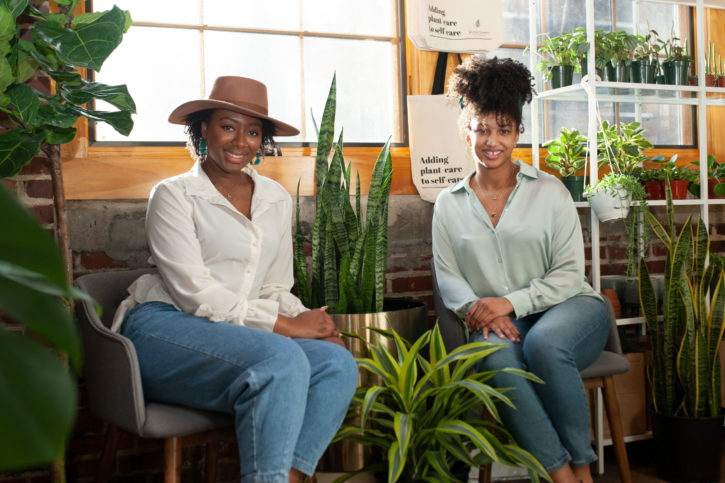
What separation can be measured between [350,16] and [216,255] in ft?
4.75

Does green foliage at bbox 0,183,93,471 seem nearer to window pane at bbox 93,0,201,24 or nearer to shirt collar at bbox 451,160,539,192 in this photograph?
shirt collar at bbox 451,160,539,192

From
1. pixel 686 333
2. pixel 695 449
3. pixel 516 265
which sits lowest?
pixel 695 449

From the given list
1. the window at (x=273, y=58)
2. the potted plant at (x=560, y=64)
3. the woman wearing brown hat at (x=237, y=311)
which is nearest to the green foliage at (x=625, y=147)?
the potted plant at (x=560, y=64)

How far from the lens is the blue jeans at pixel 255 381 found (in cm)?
167

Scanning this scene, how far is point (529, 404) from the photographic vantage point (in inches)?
80.8

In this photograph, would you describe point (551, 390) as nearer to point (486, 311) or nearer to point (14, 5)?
point (486, 311)

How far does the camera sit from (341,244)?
99.3 inches

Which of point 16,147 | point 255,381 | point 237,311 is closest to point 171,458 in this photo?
point 255,381

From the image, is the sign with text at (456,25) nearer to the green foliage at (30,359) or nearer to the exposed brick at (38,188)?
the exposed brick at (38,188)

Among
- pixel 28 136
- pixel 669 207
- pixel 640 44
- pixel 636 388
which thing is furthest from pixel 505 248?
pixel 28 136

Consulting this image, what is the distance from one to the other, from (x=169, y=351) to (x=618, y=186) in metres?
1.83

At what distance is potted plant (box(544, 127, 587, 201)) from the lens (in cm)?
295

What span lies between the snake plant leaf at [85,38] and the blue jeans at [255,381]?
74cm

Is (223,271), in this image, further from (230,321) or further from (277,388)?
(277,388)
